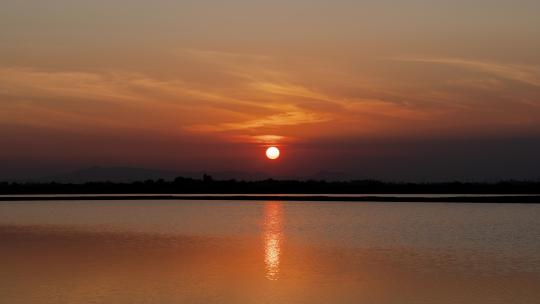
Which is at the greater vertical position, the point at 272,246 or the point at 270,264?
the point at 272,246

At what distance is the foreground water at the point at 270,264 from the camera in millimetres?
22859

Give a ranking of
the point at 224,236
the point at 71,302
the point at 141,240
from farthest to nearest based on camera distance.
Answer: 1. the point at 224,236
2. the point at 141,240
3. the point at 71,302

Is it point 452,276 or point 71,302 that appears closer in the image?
point 71,302

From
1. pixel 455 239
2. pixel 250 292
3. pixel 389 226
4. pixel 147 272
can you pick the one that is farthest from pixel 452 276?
pixel 389 226

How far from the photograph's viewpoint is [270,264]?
101 ft

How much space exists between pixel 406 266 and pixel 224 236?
58.2ft

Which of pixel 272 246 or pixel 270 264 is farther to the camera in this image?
pixel 272 246

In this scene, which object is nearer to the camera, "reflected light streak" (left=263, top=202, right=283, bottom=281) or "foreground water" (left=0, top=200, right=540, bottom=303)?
"foreground water" (left=0, top=200, right=540, bottom=303)

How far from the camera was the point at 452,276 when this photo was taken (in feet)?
88.4

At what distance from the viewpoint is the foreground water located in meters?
22.9

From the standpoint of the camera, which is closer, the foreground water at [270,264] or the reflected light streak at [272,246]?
the foreground water at [270,264]

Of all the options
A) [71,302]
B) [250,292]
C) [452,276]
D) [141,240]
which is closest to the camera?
[71,302]

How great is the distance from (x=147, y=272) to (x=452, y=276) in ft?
35.9

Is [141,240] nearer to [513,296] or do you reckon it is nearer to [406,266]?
[406,266]
